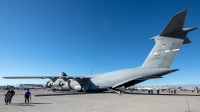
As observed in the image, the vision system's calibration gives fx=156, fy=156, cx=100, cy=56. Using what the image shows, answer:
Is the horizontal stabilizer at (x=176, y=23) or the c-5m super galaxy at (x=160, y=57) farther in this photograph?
the c-5m super galaxy at (x=160, y=57)

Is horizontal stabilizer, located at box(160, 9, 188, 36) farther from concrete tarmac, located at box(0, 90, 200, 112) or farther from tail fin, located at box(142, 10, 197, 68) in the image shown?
concrete tarmac, located at box(0, 90, 200, 112)

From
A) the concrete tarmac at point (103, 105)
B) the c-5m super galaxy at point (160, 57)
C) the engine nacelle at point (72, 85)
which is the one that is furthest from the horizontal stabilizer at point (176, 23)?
the engine nacelle at point (72, 85)

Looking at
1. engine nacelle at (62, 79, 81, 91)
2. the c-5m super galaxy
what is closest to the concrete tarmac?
the c-5m super galaxy

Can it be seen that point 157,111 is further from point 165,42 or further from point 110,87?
point 110,87

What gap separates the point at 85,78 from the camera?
72.6 feet

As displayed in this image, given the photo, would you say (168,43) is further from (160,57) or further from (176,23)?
(176,23)

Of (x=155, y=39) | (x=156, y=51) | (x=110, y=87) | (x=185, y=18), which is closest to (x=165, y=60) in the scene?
(x=156, y=51)

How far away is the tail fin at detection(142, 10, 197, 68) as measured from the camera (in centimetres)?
1327

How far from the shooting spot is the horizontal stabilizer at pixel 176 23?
11.8 metres

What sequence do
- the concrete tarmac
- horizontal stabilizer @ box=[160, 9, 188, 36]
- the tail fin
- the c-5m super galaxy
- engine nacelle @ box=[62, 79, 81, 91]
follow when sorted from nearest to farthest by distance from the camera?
the concrete tarmac, horizontal stabilizer @ box=[160, 9, 188, 36], the tail fin, the c-5m super galaxy, engine nacelle @ box=[62, 79, 81, 91]

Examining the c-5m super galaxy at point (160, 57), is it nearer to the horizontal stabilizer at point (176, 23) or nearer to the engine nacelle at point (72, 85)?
the horizontal stabilizer at point (176, 23)

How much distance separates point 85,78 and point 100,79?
2582 mm

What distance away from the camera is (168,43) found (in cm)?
1444

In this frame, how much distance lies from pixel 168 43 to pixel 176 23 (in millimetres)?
2178
